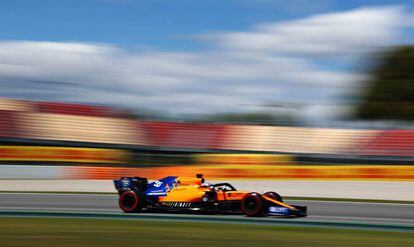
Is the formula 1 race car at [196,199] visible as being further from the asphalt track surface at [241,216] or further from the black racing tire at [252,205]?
the asphalt track surface at [241,216]

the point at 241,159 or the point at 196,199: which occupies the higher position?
the point at 241,159

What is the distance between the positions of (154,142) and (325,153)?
9687 millimetres

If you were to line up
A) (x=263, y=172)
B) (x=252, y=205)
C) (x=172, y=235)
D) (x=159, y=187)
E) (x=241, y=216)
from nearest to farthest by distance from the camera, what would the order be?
(x=172, y=235) < (x=252, y=205) < (x=241, y=216) < (x=159, y=187) < (x=263, y=172)

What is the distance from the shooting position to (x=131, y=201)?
48.1ft

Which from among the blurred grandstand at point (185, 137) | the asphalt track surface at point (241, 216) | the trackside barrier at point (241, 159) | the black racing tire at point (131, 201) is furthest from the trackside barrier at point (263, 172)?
the black racing tire at point (131, 201)

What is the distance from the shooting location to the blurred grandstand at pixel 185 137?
1332 inches

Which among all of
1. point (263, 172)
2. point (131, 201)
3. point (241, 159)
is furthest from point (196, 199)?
point (241, 159)

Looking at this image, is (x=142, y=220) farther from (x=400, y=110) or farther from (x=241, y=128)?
(x=400, y=110)

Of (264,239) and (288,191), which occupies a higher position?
(288,191)

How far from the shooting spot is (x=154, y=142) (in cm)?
3716

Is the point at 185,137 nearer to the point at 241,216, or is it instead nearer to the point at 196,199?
the point at 196,199

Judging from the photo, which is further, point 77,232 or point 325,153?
point 325,153

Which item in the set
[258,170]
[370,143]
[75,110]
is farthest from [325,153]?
[75,110]

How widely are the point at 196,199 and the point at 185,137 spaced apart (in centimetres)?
2264
